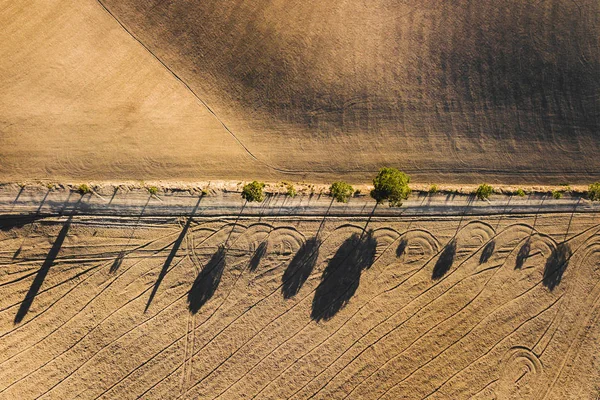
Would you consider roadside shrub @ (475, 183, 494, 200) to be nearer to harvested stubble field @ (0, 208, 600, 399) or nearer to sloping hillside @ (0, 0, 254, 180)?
harvested stubble field @ (0, 208, 600, 399)

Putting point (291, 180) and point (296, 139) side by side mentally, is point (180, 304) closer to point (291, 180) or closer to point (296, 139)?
point (291, 180)

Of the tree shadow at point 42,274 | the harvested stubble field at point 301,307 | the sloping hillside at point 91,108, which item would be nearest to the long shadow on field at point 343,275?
the harvested stubble field at point 301,307

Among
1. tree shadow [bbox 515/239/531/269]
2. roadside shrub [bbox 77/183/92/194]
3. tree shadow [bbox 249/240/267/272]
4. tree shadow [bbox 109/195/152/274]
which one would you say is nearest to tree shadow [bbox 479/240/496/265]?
tree shadow [bbox 515/239/531/269]

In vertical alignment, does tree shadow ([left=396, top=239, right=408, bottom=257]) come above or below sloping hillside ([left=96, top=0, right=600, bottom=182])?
below

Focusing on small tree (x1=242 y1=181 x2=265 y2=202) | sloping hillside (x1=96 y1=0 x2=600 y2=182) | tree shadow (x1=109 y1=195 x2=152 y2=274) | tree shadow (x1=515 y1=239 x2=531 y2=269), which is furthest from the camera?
sloping hillside (x1=96 y1=0 x2=600 y2=182)

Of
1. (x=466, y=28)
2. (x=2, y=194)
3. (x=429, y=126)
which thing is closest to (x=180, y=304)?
(x=2, y=194)

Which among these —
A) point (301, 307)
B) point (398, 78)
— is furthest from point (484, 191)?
point (301, 307)
